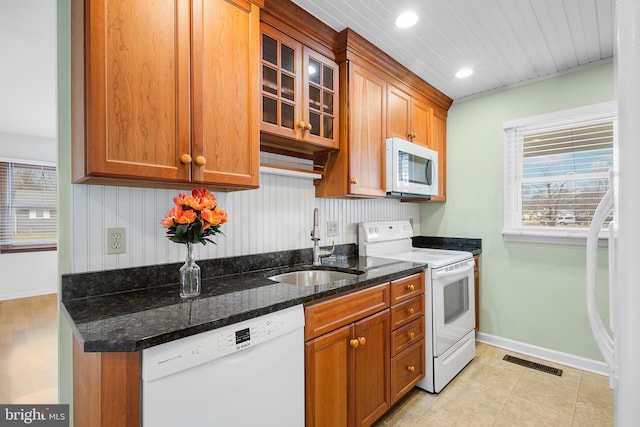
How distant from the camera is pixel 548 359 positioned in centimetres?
264

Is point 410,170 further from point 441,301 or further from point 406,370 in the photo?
point 406,370

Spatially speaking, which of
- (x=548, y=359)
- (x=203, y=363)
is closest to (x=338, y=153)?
(x=203, y=363)

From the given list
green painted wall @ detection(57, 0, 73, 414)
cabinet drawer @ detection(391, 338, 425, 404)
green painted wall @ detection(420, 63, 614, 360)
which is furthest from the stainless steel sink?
green painted wall @ detection(420, 63, 614, 360)

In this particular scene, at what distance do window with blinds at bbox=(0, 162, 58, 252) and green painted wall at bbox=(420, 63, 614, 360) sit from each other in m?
5.56

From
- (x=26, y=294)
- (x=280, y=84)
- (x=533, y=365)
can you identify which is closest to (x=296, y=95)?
(x=280, y=84)

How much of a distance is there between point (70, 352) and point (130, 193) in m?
0.77

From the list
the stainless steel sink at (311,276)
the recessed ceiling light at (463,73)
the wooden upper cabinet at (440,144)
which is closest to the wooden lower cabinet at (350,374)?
the stainless steel sink at (311,276)

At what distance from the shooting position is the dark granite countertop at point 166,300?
0.95 meters

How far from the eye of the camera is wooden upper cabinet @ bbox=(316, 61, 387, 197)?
2.12 metres

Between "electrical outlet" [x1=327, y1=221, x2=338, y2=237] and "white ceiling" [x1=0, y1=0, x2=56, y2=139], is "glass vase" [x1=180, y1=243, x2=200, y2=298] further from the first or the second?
"white ceiling" [x1=0, y1=0, x2=56, y2=139]

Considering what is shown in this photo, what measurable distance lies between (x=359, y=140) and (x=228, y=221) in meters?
1.07

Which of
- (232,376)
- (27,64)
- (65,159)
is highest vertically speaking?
(27,64)

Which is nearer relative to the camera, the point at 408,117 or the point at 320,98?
the point at 320,98

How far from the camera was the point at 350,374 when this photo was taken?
1602 millimetres
